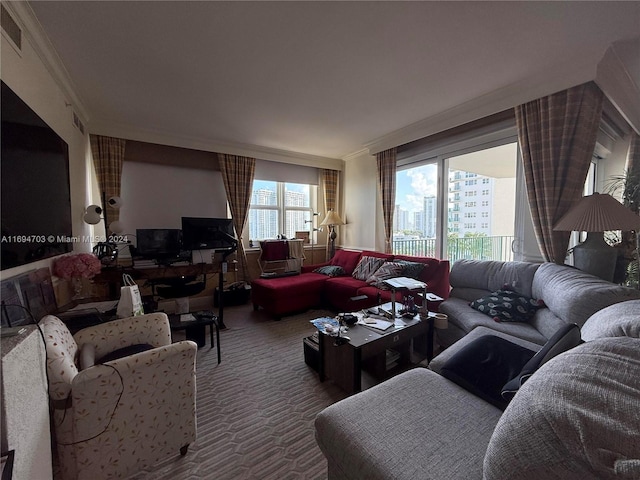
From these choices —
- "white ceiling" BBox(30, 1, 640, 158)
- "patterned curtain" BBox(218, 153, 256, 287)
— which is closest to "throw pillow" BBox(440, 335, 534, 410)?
"white ceiling" BBox(30, 1, 640, 158)

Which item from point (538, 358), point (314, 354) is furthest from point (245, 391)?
point (538, 358)

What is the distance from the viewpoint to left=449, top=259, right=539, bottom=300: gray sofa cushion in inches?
94.7

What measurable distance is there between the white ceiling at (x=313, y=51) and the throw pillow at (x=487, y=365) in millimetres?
2069

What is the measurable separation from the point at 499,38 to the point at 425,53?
489 mm

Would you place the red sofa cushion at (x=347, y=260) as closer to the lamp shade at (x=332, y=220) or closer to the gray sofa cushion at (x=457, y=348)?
the lamp shade at (x=332, y=220)

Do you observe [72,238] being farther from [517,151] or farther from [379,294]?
[517,151]

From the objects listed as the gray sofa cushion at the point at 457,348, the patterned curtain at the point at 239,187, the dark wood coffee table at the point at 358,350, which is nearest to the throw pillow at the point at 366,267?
the dark wood coffee table at the point at 358,350

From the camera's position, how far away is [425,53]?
195 centimetres

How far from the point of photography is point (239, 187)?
4184 millimetres

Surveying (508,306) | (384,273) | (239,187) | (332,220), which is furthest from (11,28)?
(508,306)

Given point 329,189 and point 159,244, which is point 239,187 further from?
point 329,189

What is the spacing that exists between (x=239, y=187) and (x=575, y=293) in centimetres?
414

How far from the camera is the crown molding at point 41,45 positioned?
152 centimetres

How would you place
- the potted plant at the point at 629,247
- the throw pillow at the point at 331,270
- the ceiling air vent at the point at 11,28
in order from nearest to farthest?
the ceiling air vent at the point at 11,28, the potted plant at the point at 629,247, the throw pillow at the point at 331,270
